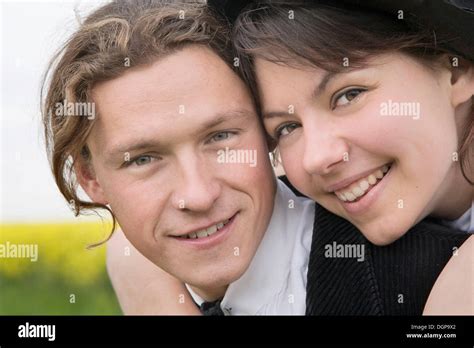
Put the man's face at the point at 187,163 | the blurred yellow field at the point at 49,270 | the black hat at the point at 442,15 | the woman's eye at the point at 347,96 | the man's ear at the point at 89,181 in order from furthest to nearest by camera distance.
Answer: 1. the blurred yellow field at the point at 49,270
2. the man's ear at the point at 89,181
3. the man's face at the point at 187,163
4. the woman's eye at the point at 347,96
5. the black hat at the point at 442,15

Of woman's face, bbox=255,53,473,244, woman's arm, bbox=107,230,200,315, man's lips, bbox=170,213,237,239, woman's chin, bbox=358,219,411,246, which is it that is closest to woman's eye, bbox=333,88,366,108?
woman's face, bbox=255,53,473,244

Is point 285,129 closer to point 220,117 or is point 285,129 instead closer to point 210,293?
point 220,117

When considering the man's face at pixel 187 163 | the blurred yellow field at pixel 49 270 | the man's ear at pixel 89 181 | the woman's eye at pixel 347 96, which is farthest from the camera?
the blurred yellow field at pixel 49 270

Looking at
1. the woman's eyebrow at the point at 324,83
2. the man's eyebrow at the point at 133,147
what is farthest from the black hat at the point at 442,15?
the man's eyebrow at the point at 133,147

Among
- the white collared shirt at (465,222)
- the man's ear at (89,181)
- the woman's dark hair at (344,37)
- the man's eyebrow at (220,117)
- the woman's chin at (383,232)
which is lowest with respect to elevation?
the woman's chin at (383,232)

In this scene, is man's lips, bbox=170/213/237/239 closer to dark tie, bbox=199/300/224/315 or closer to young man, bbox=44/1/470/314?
young man, bbox=44/1/470/314

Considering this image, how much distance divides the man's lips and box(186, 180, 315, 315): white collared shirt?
184 mm

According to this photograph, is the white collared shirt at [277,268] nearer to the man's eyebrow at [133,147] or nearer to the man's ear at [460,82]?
the man's eyebrow at [133,147]

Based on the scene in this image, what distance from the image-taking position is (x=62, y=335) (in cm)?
291

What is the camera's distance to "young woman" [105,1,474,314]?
2500 millimetres

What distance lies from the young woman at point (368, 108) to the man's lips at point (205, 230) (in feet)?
0.95

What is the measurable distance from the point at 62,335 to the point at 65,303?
11 centimetres

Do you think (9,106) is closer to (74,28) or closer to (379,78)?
(74,28)

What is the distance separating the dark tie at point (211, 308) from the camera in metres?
2.90
